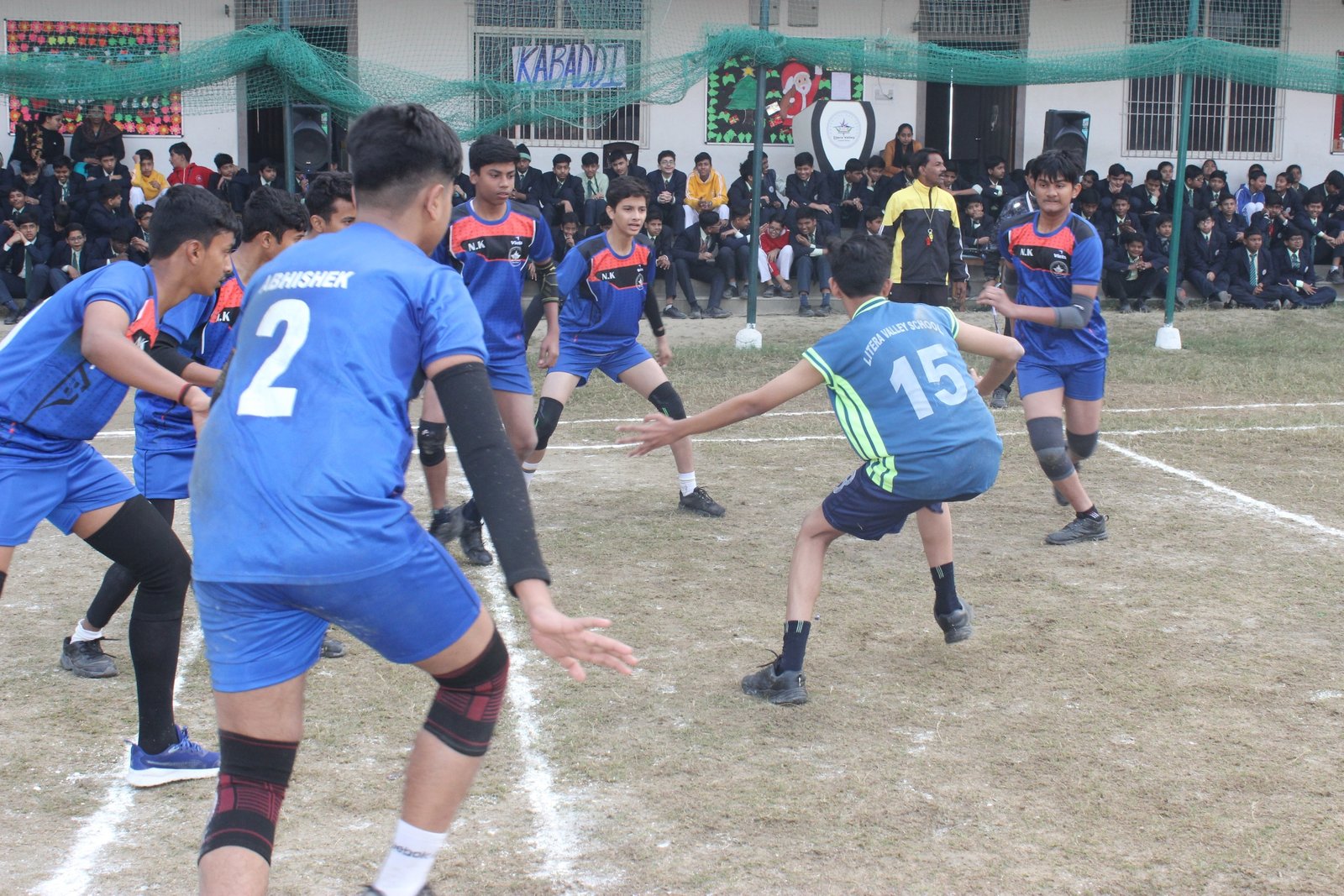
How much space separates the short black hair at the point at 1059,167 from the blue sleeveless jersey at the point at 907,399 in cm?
244

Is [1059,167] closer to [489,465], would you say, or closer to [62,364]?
[62,364]

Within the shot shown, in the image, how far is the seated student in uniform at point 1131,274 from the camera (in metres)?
17.1

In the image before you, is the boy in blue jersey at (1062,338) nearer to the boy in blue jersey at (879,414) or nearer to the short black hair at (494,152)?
the boy in blue jersey at (879,414)

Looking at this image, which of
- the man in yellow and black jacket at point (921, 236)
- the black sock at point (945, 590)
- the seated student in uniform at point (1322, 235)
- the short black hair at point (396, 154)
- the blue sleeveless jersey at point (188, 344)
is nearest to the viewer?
the short black hair at point (396, 154)

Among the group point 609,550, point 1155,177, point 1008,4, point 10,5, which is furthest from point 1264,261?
point 10,5

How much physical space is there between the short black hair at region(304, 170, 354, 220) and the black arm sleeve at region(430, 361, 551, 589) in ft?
11.5

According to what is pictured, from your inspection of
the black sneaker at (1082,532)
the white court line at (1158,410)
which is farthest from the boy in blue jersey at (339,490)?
the white court line at (1158,410)

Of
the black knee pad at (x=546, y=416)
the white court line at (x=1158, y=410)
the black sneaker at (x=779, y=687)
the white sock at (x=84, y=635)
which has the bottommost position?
the black sneaker at (x=779, y=687)

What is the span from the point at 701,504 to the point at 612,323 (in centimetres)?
110

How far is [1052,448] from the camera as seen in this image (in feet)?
22.3

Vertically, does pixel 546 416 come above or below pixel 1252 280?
below

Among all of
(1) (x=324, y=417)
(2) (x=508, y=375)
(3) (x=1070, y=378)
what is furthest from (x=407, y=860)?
(3) (x=1070, y=378)

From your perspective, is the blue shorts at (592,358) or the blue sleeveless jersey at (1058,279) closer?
the blue sleeveless jersey at (1058,279)

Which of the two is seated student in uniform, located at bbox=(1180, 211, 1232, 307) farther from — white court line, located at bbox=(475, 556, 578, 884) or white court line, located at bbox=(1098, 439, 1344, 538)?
white court line, located at bbox=(475, 556, 578, 884)
